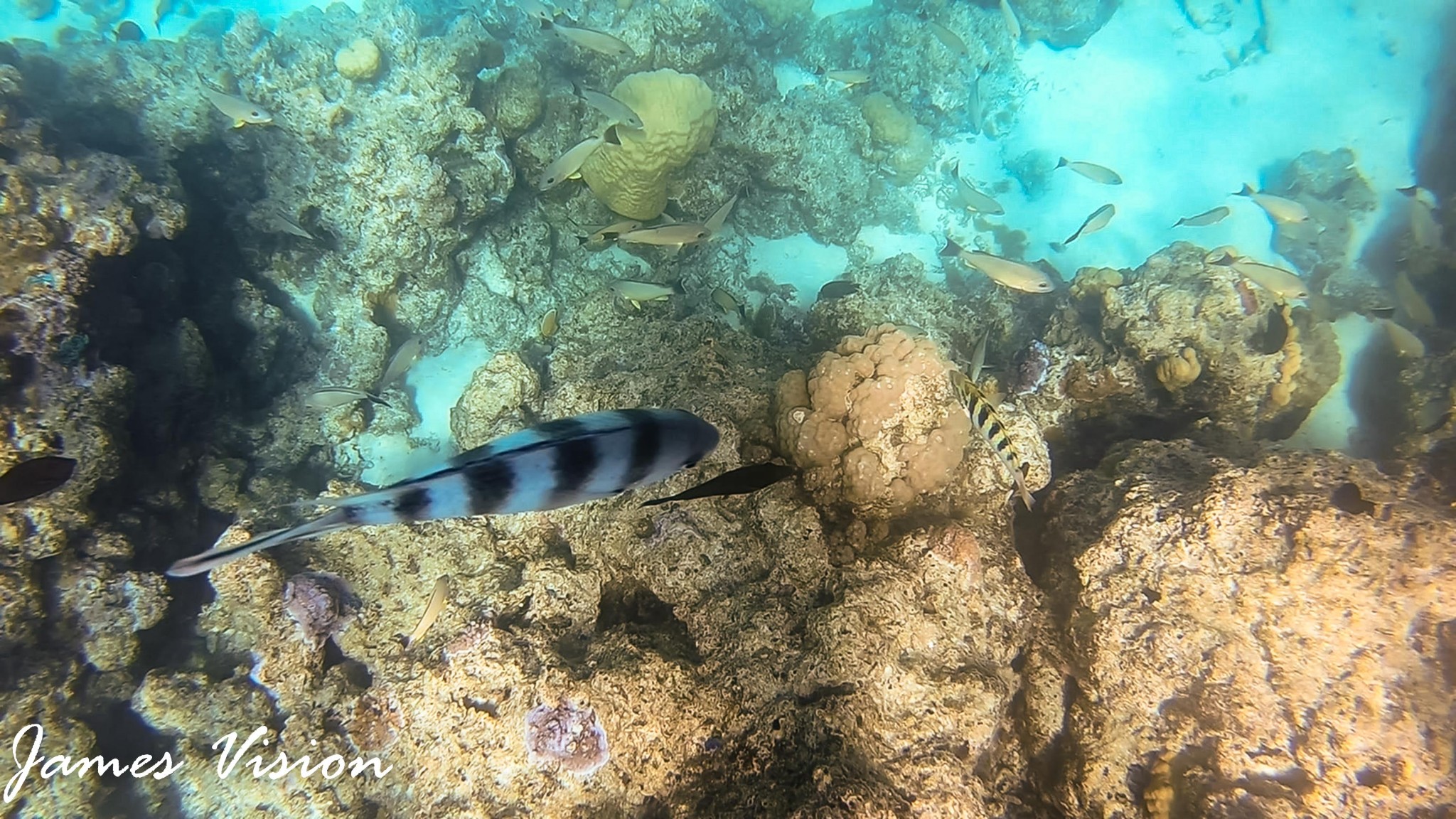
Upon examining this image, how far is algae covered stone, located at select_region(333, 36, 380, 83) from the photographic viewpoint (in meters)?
7.45

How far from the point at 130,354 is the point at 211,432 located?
948mm

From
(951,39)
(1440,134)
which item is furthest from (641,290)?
(1440,134)

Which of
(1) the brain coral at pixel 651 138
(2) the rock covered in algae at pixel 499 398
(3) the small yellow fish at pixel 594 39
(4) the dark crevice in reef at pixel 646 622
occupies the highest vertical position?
(3) the small yellow fish at pixel 594 39

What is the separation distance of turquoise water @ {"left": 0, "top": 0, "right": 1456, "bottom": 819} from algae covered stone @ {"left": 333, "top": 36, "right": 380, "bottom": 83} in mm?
39

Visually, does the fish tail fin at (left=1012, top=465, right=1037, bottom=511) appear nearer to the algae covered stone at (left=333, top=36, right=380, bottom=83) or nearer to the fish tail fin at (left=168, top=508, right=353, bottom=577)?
the fish tail fin at (left=168, top=508, right=353, bottom=577)

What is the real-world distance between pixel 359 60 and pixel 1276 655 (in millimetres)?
10300

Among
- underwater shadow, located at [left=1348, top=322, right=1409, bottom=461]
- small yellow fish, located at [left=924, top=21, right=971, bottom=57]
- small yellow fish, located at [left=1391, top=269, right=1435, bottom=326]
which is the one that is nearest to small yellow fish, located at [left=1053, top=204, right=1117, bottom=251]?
underwater shadow, located at [left=1348, top=322, right=1409, bottom=461]

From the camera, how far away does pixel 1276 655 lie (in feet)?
11.2

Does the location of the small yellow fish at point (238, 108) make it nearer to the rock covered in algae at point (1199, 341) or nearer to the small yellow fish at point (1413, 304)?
the rock covered in algae at point (1199, 341)

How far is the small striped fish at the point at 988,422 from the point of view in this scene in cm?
343

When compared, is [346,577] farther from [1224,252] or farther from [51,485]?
[1224,252]

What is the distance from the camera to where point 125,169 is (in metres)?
5.05

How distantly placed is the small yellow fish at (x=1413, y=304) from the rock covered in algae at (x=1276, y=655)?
5.79m

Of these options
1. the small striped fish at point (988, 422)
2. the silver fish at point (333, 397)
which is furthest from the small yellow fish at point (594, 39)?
the small striped fish at point (988, 422)
